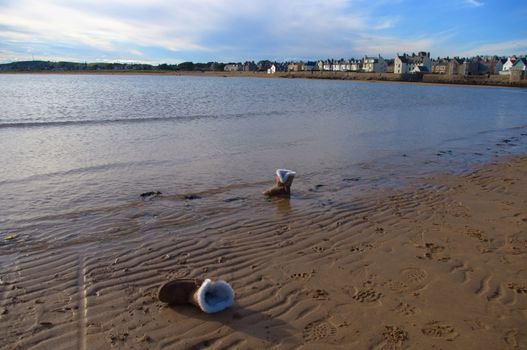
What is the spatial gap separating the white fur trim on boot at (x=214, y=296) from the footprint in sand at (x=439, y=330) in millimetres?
1992

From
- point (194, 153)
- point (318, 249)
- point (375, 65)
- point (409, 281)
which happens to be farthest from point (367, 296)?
point (375, 65)

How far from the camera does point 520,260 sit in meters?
5.50

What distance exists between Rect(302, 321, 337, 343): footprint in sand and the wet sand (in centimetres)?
1

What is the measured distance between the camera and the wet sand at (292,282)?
3.87 metres

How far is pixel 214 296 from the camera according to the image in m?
4.32

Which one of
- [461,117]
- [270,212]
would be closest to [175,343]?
[270,212]

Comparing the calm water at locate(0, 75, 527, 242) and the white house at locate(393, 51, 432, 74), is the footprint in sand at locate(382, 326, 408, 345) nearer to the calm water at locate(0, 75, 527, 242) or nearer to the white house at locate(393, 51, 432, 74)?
the calm water at locate(0, 75, 527, 242)

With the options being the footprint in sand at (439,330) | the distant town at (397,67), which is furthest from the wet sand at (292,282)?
the distant town at (397,67)

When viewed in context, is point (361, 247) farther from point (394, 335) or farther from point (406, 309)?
point (394, 335)

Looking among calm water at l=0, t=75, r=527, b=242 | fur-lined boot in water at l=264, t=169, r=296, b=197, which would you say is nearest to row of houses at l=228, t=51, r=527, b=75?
calm water at l=0, t=75, r=527, b=242

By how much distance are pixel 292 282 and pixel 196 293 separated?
1243 millimetres

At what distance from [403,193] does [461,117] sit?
1964 cm

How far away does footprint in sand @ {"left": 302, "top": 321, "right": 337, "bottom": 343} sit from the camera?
3.85m

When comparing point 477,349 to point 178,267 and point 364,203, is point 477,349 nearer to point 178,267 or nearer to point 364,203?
point 178,267
